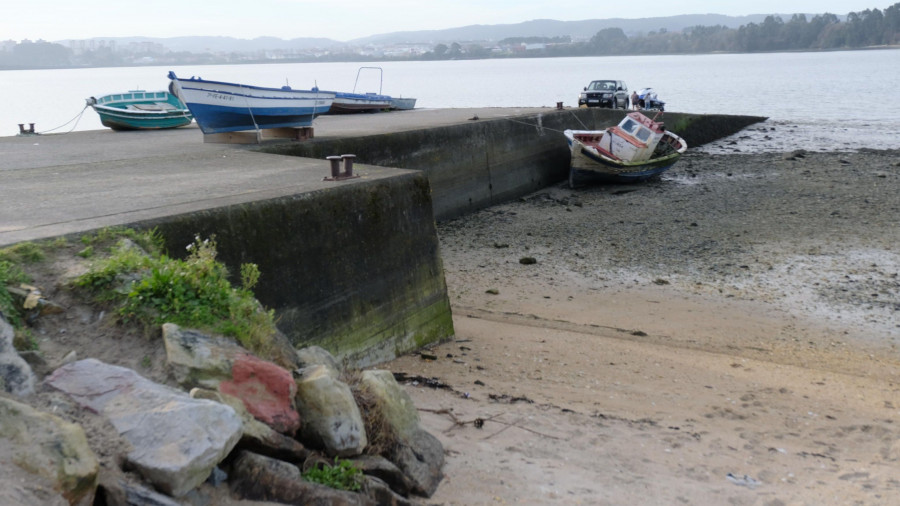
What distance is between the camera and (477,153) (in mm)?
20750

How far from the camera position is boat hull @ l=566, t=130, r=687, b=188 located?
73.4 ft

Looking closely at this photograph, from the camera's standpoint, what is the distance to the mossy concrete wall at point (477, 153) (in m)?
16.5

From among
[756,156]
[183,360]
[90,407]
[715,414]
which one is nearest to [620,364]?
[715,414]

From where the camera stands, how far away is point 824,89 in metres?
72.1

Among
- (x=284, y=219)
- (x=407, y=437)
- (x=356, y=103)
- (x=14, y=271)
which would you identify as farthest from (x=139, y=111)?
(x=407, y=437)

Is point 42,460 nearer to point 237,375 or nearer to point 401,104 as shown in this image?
point 237,375

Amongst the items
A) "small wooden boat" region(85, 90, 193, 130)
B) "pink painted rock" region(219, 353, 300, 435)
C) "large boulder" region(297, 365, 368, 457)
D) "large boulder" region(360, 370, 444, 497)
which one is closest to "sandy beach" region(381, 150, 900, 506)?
"large boulder" region(360, 370, 444, 497)

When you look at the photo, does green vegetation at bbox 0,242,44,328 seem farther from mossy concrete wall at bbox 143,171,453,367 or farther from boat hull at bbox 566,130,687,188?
boat hull at bbox 566,130,687,188

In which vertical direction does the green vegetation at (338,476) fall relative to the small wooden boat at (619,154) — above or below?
above

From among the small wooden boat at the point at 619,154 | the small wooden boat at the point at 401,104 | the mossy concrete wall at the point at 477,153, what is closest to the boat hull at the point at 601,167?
the small wooden boat at the point at 619,154

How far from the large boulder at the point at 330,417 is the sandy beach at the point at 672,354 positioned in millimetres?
675

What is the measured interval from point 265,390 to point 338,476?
645 millimetres

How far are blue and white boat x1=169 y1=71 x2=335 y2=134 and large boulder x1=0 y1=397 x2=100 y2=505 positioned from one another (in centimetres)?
948

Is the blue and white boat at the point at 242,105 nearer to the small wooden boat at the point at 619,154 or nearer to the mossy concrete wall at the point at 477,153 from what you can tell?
the mossy concrete wall at the point at 477,153
